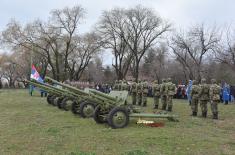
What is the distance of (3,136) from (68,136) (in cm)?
174

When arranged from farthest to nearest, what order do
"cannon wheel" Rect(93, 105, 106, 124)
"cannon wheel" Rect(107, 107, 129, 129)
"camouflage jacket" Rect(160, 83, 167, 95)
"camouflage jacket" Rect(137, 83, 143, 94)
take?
"camouflage jacket" Rect(137, 83, 143, 94) → "camouflage jacket" Rect(160, 83, 167, 95) → "cannon wheel" Rect(93, 105, 106, 124) → "cannon wheel" Rect(107, 107, 129, 129)

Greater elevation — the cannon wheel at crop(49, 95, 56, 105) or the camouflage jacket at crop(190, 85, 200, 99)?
the camouflage jacket at crop(190, 85, 200, 99)

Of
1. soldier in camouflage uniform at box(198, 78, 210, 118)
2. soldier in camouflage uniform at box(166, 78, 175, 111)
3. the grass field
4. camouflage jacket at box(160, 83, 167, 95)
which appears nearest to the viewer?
the grass field

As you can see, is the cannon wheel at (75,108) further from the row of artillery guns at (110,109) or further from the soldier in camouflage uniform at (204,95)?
the soldier in camouflage uniform at (204,95)

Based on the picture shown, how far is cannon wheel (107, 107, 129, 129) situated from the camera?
11.3m

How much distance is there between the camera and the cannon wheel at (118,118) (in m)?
11.3

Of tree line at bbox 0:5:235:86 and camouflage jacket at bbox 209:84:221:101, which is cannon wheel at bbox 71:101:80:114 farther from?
tree line at bbox 0:5:235:86

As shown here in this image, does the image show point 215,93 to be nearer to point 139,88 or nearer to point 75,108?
point 75,108

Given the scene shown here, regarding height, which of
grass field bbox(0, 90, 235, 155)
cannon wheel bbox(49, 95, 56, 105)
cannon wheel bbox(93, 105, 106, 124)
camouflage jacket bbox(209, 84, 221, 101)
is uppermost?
camouflage jacket bbox(209, 84, 221, 101)

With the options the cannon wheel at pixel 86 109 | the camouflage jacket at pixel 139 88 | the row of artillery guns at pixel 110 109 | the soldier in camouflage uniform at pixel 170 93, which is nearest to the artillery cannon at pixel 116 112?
the row of artillery guns at pixel 110 109

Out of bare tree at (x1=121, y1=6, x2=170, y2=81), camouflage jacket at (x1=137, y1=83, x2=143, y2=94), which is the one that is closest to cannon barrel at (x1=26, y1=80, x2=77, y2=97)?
camouflage jacket at (x1=137, y1=83, x2=143, y2=94)

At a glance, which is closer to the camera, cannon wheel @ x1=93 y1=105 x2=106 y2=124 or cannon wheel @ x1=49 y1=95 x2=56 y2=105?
cannon wheel @ x1=93 y1=105 x2=106 y2=124

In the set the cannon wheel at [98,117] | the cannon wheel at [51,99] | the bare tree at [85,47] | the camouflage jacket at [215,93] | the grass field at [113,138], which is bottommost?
the grass field at [113,138]

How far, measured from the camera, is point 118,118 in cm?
1145
